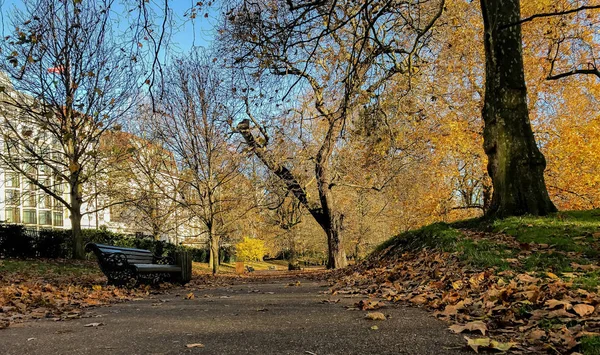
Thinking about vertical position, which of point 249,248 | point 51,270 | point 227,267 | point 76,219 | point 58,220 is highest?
Answer: point 58,220

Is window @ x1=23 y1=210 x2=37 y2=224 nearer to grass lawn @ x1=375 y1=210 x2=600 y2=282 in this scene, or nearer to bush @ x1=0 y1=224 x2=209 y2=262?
bush @ x1=0 y1=224 x2=209 y2=262

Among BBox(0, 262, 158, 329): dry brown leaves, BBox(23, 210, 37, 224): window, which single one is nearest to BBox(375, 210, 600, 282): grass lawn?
BBox(0, 262, 158, 329): dry brown leaves

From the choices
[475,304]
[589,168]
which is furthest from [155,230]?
[475,304]

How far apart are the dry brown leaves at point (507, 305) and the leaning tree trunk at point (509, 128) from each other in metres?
2.65

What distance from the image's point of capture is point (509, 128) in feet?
25.5

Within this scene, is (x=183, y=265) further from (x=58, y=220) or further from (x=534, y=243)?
(x=58, y=220)

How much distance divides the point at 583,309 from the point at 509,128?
216 inches

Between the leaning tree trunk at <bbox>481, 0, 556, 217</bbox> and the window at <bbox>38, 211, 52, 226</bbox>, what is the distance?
52.2 meters

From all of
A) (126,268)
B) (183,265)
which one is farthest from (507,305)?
(183,265)

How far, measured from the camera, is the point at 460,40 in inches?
577

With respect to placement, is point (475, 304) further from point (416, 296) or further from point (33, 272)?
point (33, 272)

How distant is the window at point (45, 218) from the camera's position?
48.6 metres

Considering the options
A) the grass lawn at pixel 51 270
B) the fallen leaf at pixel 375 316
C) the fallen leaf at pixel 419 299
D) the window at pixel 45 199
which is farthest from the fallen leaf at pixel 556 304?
the window at pixel 45 199

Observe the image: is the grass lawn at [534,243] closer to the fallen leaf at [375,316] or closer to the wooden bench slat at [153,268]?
the fallen leaf at [375,316]
